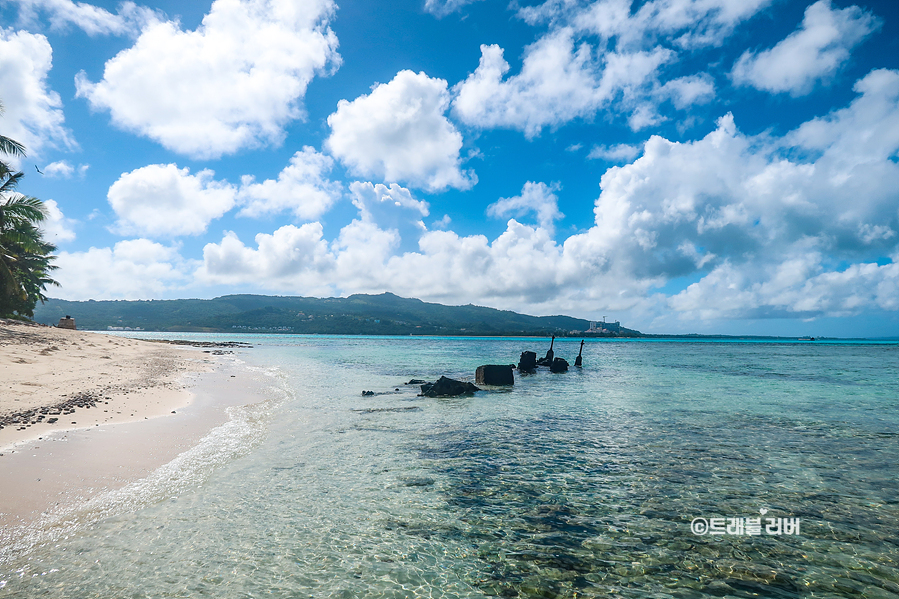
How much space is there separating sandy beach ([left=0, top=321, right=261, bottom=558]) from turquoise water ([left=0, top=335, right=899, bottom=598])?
124 cm

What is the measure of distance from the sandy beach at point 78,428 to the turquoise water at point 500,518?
1.24 meters

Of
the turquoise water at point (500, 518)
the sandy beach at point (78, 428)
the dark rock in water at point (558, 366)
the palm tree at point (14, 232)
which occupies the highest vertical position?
the palm tree at point (14, 232)

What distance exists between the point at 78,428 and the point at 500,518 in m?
13.0

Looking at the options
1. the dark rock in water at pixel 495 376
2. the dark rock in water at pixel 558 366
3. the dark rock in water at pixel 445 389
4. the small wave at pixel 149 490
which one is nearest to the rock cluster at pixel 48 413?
the small wave at pixel 149 490

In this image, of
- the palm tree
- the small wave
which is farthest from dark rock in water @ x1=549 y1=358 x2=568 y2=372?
the palm tree

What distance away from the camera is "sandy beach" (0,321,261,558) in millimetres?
7691

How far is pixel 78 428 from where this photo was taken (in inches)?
476

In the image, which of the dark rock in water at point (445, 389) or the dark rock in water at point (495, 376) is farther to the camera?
the dark rock in water at point (495, 376)

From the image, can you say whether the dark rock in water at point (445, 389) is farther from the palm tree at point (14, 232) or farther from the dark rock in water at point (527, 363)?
the palm tree at point (14, 232)

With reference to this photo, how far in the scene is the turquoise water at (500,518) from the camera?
5.89 metres

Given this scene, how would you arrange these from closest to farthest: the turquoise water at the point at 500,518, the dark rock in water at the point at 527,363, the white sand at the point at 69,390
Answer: the turquoise water at the point at 500,518 → the white sand at the point at 69,390 → the dark rock in water at the point at 527,363

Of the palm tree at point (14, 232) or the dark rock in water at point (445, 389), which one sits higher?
the palm tree at point (14, 232)

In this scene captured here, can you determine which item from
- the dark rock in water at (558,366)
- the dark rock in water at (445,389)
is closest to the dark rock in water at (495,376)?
the dark rock in water at (445,389)

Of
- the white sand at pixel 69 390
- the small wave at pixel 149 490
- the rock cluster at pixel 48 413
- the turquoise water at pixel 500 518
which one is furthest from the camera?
the white sand at pixel 69 390
